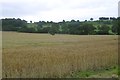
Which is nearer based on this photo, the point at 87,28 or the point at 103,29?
the point at 103,29

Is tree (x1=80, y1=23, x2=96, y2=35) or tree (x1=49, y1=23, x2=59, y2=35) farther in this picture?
tree (x1=80, y1=23, x2=96, y2=35)

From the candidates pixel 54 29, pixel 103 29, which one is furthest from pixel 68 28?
pixel 103 29

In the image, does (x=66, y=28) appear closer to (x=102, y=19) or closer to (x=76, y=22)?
(x=76, y=22)

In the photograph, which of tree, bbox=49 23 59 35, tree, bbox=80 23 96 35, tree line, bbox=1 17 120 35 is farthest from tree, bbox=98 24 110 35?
tree, bbox=49 23 59 35

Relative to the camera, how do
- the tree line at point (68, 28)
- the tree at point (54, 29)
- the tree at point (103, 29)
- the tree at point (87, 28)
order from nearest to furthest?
the tree line at point (68, 28) < the tree at point (54, 29) < the tree at point (103, 29) < the tree at point (87, 28)

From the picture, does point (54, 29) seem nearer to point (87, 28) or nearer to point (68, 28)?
point (68, 28)

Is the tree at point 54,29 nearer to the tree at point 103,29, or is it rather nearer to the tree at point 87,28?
the tree at point 87,28

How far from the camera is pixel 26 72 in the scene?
1332 centimetres

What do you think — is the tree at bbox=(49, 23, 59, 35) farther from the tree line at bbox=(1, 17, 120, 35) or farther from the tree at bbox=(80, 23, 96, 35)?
the tree at bbox=(80, 23, 96, 35)

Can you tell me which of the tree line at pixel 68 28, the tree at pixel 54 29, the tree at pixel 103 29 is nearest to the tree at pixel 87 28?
the tree line at pixel 68 28

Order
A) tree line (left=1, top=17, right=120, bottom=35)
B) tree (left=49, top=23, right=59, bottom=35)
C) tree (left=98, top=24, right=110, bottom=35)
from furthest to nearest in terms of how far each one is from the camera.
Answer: tree (left=98, top=24, right=110, bottom=35)
tree (left=49, top=23, right=59, bottom=35)
tree line (left=1, top=17, right=120, bottom=35)

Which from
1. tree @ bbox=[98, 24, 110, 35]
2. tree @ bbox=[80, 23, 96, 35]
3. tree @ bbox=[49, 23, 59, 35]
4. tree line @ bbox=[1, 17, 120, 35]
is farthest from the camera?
tree @ bbox=[80, 23, 96, 35]

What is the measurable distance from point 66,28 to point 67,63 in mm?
80082

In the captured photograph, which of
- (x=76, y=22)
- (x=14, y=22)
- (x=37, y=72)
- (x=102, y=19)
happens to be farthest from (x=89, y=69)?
(x=102, y=19)
